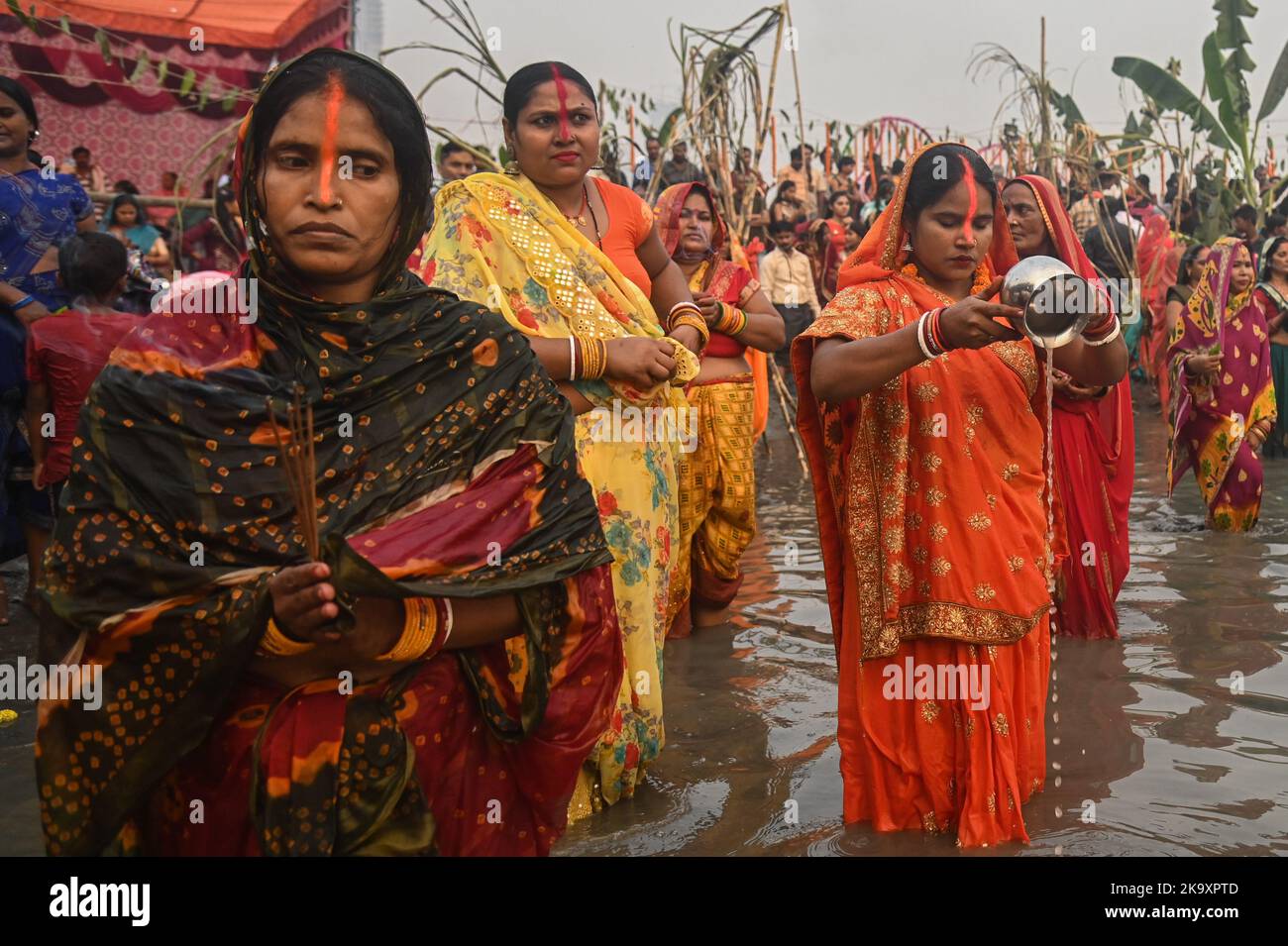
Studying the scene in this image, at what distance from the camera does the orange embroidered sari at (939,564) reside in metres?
3.72

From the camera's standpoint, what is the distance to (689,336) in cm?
451

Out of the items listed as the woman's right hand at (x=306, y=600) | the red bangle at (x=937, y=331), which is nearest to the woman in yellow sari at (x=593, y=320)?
the red bangle at (x=937, y=331)

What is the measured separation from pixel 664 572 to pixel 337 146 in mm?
2362

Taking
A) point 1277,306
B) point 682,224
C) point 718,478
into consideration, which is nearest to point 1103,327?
point 718,478

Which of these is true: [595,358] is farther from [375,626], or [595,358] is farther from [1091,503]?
[1091,503]

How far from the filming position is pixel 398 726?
2.10m

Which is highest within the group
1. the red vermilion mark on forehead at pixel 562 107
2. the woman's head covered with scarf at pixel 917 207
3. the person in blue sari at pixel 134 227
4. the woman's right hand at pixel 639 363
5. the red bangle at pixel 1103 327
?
the person in blue sari at pixel 134 227

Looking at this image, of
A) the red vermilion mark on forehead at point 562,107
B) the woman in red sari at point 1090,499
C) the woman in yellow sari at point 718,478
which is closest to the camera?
the red vermilion mark on forehead at point 562,107

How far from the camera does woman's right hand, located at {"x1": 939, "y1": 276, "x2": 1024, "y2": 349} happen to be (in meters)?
3.28

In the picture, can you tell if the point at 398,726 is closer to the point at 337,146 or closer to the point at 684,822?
the point at 337,146

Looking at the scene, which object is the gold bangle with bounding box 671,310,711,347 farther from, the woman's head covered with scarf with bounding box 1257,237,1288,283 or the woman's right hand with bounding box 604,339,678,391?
the woman's head covered with scarf with bounding box 1257,237,1288,283

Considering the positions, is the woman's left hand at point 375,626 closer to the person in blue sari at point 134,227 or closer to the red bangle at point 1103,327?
the red bangle at point 1103,327

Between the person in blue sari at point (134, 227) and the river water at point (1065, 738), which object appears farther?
the person in blue sari at point (134, 227)

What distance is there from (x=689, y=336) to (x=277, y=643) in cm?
272
